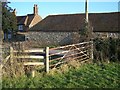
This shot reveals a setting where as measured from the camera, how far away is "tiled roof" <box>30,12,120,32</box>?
127ft

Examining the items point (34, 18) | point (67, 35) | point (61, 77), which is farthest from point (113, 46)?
point (34, 18)

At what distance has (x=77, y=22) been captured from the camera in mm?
43812

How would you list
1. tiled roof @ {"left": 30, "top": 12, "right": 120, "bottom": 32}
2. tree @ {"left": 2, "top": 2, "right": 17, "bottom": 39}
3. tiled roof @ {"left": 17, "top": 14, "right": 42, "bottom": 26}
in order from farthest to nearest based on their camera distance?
tiled roof @ {"left": 17, "top": 14, "right": 42, "bottom": 26}, tree @ {"left": 2, "top": 2, "right": 17, "bottom": 39}, tiled roof @ {"left": 30, "top": 12, "right": 120, "bottom": 32}

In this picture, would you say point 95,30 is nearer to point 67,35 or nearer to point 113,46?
point 67,35

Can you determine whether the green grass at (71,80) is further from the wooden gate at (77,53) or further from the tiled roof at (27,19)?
the tiled roof at (27,19)

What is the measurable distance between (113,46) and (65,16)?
32.1 m

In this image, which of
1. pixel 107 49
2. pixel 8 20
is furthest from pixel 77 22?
pixel 107 49

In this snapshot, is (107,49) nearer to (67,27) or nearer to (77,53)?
(77,53)

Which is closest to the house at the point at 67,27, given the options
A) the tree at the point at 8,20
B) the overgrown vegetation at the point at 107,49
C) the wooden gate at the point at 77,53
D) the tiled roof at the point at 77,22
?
the tiled roof at the point at 77,22

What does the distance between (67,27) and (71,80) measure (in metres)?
33.0

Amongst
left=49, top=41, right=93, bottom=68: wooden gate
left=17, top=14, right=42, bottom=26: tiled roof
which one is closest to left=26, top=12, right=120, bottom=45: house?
left=17, top=14, right=42, bottom=26: tiled roof

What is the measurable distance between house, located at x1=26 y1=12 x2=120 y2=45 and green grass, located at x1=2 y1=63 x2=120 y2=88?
24.6 m

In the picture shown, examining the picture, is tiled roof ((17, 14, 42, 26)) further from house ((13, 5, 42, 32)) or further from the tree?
the tree

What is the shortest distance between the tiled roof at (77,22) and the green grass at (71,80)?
25145 mm
